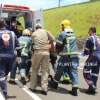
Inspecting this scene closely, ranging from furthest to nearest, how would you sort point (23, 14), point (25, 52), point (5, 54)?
point (23, 14)
point (25, 52)
point (5, 54)

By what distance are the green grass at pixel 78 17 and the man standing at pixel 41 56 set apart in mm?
43007

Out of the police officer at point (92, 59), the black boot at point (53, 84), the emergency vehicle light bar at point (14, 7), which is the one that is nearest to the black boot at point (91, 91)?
the police officer at point (92, 59)

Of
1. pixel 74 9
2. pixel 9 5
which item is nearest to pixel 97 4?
pixel 74 9

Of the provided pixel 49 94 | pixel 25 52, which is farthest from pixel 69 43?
pixel 25 52

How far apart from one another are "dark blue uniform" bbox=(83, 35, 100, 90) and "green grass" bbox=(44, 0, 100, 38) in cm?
4274

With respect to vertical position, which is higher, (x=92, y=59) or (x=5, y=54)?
(x=5, y=54)

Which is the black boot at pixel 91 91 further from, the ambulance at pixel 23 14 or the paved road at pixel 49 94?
the ambulance at pixel 23 14

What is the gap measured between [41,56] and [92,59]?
1354mm

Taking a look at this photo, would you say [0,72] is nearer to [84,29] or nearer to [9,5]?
[9,5]

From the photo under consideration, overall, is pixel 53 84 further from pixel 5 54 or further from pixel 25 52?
pixel 5 54

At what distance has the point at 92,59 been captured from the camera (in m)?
13.8

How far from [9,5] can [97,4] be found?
4535cm

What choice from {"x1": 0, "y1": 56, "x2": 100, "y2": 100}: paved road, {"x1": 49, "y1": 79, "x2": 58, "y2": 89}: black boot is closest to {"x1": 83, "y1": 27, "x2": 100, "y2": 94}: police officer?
{"x1": 0, "y1": 56, "x2": 100, "y2": 100}: paved road

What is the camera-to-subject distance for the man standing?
13.5 m
